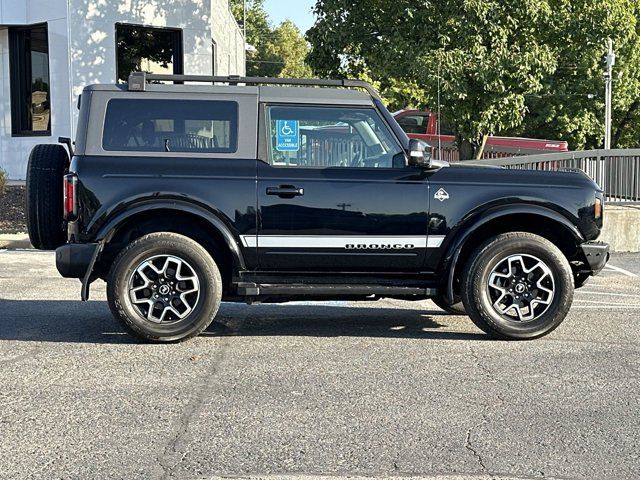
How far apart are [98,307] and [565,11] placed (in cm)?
1496

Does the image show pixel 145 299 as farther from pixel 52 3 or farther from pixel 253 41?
pixel 253 41

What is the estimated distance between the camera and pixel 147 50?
20.6 m

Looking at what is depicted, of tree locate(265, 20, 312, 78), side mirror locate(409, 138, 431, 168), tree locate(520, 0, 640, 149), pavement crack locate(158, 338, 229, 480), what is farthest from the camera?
tree locate(265, 20, 312, 78)

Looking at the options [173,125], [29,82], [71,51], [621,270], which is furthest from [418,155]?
[29,82]

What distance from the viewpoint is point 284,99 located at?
690 cm

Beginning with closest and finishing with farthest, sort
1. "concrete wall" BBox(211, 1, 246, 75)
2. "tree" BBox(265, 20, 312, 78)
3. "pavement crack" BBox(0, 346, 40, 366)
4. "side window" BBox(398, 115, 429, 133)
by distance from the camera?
1. "pavement crack" BBox(0, 346, 40, 366)
2. "concrete wall" BBox(211, 1, 246, 75)
3. "side window" BBox(398, 115, 429, 133)
4. "tree" BBox(265, 20, 312, 78)

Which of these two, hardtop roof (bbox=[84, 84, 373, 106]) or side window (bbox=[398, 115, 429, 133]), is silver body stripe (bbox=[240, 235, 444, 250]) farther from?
side window (bbox=[398, 115, 429, 133])

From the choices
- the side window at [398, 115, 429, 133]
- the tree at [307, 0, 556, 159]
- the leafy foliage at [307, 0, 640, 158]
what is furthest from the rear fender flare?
the side window at [398, 115, 429, 133]

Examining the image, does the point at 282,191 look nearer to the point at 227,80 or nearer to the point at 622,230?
the point at 227,80

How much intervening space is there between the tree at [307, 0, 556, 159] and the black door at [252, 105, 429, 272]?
11728 mm

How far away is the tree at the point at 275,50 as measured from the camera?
7594cm

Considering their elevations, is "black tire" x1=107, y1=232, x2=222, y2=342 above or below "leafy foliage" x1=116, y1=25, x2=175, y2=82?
below

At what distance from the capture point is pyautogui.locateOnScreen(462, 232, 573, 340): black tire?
6.82 m

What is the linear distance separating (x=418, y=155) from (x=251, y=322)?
2.20 meters
